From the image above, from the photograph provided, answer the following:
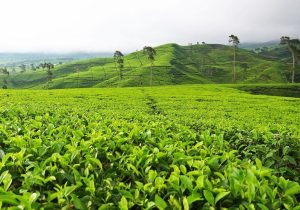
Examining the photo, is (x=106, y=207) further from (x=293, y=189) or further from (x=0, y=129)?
(x=0, y=129)

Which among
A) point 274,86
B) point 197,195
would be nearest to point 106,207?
point 197,195

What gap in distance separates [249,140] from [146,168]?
5.62m

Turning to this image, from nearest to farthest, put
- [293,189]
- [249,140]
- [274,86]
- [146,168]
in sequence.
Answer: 1. [293,189]
2. [146,168]
3. [249,140]
4. [274,86]

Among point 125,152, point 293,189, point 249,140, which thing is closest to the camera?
point 293,189

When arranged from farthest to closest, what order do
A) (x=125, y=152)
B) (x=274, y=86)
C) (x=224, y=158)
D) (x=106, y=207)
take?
(x=274, y=86) < (x=125, y=152) < (x=224, y=158) < (x=106, y=207)

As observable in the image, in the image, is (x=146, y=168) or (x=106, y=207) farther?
(x=146, y=168)

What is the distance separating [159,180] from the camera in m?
5.67

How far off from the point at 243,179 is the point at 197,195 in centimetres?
91

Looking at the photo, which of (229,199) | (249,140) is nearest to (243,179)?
(229,199)

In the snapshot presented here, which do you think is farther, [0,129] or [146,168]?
[0,129]

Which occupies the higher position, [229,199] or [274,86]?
[229,199]

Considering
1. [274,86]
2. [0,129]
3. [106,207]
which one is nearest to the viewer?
[106,207]

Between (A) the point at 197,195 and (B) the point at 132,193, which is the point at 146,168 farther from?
(A) the point at 197,195

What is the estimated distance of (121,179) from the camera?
642 centimetres
